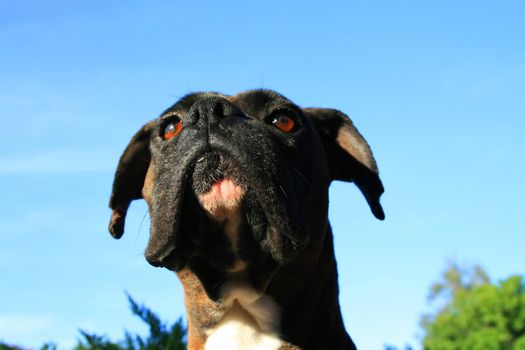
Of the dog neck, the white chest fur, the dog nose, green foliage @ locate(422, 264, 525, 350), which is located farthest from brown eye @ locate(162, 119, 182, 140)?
green foliage @ locate(422, 264, 525, 350)

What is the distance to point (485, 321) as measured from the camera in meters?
44.8

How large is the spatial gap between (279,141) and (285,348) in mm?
1202

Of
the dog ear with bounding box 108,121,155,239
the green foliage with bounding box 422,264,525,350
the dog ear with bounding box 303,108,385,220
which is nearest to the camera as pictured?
the dog ear with bounding box 303,108,385,220

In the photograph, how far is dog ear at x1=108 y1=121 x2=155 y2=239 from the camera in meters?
4.51

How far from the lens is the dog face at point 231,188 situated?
3.26 metres

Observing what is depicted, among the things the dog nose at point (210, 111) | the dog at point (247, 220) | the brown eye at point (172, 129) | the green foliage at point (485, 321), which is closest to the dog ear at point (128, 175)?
the dog at point (247, 220)

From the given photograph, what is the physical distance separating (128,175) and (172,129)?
1040 mm

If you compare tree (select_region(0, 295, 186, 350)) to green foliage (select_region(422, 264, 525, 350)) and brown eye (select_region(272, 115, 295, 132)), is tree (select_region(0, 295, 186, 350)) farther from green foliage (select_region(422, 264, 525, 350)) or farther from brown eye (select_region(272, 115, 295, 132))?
green foliage (select_region(422, 264, 525, 350))

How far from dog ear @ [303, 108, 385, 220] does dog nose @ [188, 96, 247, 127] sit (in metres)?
1.12

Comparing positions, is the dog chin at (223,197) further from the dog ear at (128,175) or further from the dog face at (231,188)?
the dog ear at (128,175)

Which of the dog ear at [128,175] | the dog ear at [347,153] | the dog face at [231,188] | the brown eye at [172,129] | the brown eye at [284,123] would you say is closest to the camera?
the dog face at [231,188]

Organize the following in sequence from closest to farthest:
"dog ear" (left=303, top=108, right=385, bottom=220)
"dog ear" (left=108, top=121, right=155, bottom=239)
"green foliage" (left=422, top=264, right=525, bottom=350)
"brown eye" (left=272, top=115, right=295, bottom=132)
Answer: "brown eye" (left=272, top=115, right=295, bottom=132) < "dog ear" (left=303, top=108, right=385, bottom=220) < "dog ear" (left=108, top=121, right=155, bottom=239) < "green foliage" (left=422, top=264, right=525, bottom=350)

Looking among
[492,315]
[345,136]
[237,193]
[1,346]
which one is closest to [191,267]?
[237,193]

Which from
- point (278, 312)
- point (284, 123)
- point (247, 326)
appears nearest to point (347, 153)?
point (284, 123)
